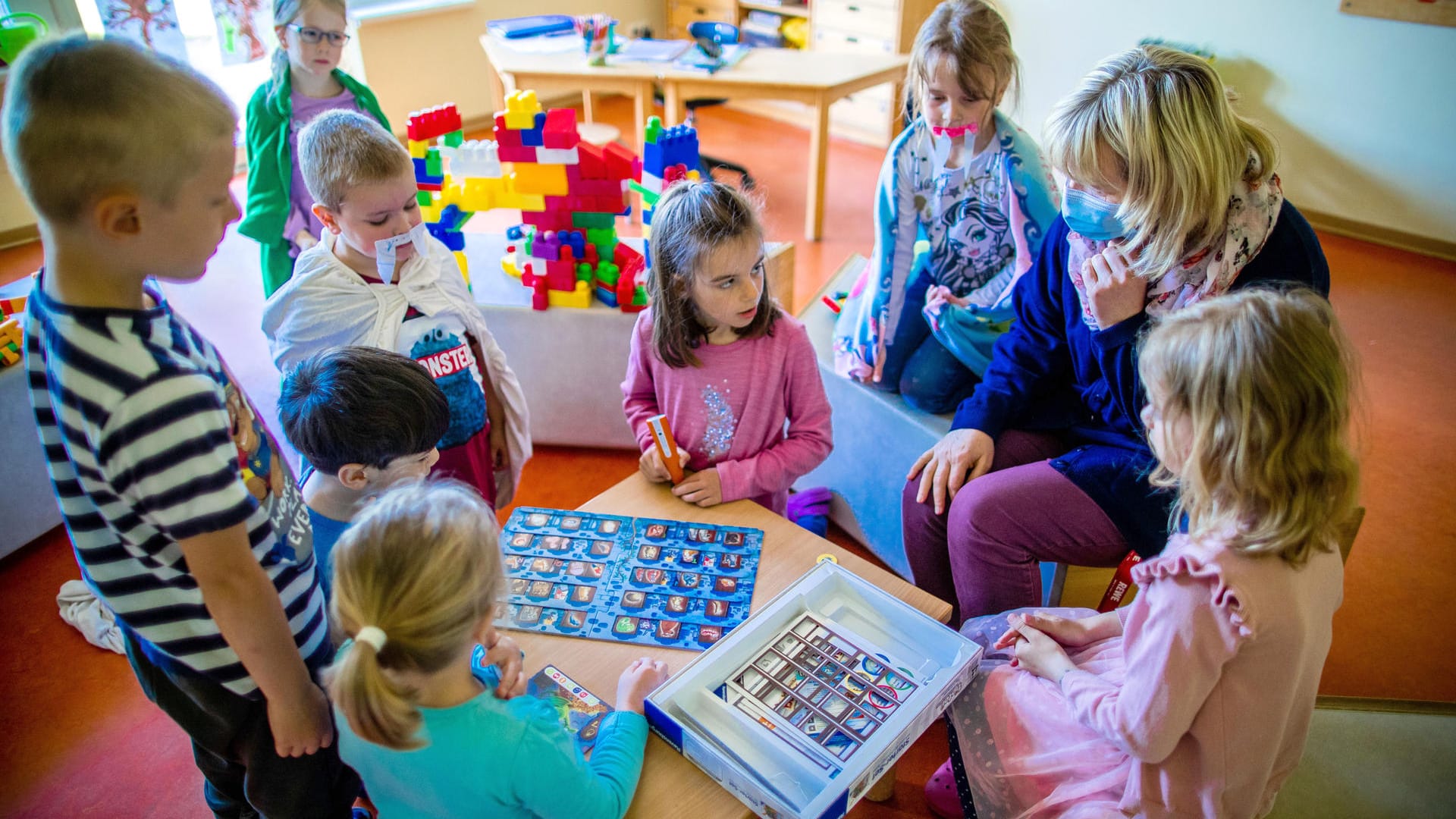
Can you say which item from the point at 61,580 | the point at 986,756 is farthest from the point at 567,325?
the point at 986,756

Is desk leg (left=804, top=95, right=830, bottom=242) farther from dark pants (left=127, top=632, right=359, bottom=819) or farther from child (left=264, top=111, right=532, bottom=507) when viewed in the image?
dark pants (left=127, top=632, right=359, bottom=819)

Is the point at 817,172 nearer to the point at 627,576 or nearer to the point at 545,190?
the point at 545,190

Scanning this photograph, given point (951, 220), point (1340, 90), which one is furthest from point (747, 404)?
point (1340, 90)

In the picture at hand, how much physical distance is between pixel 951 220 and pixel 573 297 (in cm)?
99

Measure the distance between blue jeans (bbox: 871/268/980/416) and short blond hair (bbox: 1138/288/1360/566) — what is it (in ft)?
3.02

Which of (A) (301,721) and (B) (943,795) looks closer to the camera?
(A) (301,721)

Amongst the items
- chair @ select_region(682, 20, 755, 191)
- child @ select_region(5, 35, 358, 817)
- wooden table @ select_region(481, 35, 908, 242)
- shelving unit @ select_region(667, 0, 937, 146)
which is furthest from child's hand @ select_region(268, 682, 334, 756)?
shelving unit @ select_region(667, 0, 937, 146)

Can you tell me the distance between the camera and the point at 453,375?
1.74 meters

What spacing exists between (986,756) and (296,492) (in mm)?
1059

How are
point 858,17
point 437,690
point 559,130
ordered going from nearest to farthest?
1. point 437,690
2. point 559,130
3. point 858,17

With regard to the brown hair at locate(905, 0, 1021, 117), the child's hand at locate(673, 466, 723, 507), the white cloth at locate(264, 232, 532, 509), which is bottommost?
the child's hand at locate(673, 466, 723, 507)

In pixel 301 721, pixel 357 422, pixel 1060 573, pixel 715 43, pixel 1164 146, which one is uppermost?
pixel 1164 146

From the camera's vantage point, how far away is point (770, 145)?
16.6 feet

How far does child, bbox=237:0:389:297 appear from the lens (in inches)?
Result: 89.1
